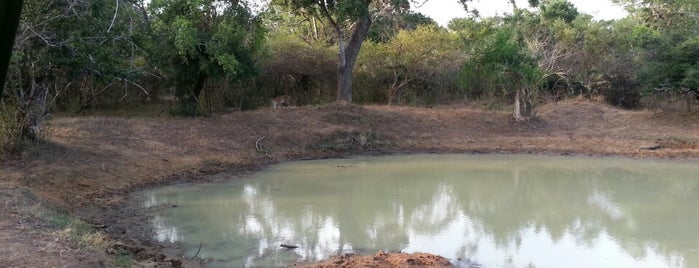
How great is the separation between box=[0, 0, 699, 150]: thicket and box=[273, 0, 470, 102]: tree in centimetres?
8

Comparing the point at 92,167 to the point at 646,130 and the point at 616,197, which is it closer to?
the point at 616,197

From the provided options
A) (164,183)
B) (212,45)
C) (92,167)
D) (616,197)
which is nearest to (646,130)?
(616,197)

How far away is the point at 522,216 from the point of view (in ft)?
30.5

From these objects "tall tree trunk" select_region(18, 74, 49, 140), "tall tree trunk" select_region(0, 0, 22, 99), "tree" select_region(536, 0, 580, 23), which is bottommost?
"tall tree trunk" select_region(18, 74, 49, 140)

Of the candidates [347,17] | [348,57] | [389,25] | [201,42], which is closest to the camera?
[201,42]

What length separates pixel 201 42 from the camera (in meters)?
14.7

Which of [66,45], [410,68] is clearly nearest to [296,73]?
[410,68]

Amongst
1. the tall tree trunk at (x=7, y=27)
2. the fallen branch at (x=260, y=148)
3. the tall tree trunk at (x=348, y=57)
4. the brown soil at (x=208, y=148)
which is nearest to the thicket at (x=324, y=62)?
the tall tree trunk at (x=348, y=57)

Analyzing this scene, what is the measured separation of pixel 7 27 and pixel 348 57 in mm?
18087

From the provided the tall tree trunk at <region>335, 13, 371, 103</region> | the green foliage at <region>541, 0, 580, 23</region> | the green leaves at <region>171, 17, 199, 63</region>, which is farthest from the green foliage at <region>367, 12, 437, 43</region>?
the green leaves at <region>171, 17, 199, 63</region>

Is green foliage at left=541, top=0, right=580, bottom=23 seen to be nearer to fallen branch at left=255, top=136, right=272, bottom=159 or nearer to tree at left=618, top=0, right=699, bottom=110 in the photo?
tree at left=618, top=0, right=699, bottom=110

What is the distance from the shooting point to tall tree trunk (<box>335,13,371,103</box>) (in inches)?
742

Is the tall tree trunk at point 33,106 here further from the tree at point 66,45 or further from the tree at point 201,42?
the tree at point 201,42

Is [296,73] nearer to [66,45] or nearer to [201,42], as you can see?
[201,42]
